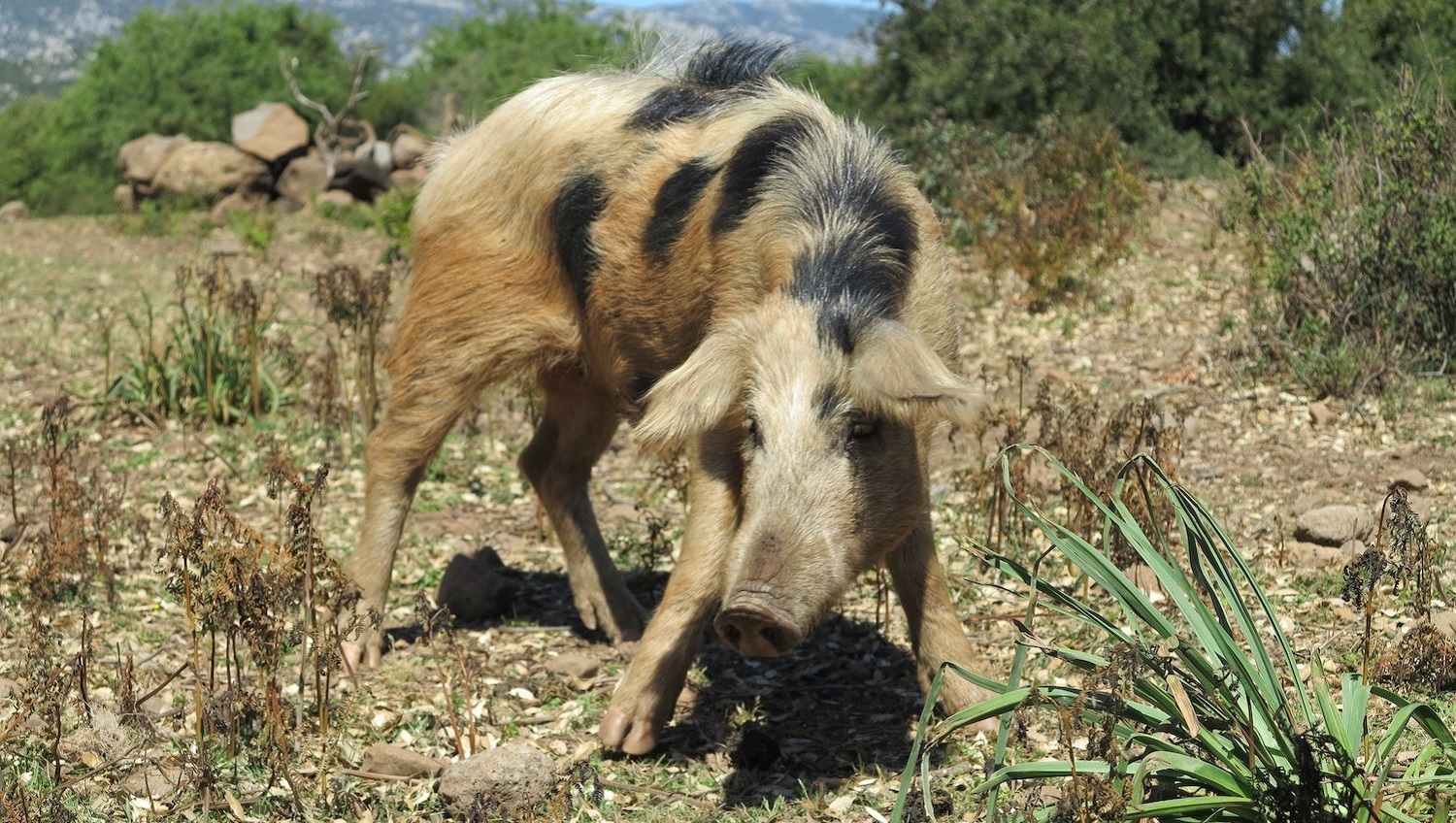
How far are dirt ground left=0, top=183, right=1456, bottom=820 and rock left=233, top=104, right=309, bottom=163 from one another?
347 inches

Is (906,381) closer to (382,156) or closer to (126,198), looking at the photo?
(382,156)

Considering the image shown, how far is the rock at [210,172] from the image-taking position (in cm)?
1811

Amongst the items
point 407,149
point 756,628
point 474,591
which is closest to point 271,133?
point 407,149

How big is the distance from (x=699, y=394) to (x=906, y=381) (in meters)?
0.55

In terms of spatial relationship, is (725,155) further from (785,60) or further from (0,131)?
(0,131)

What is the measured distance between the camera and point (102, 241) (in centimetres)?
1523

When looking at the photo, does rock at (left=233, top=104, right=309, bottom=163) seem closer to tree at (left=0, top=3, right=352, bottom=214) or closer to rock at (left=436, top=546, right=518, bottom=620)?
tree at (left=0, top=3, right=352, bottom=214)

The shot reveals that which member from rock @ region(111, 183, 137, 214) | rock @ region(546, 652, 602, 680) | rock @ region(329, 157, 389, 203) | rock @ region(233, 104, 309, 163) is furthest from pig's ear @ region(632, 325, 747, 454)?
rock @ region(111, 183, 137, 214)

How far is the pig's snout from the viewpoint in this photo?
10.7ft

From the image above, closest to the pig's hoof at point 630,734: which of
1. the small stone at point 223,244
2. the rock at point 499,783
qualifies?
the rock at point 499,783

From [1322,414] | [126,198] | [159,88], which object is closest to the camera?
[1322,414]

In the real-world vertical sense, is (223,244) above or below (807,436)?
above

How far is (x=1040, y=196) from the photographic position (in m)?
10.6

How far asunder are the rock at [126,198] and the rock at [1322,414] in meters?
16.0
